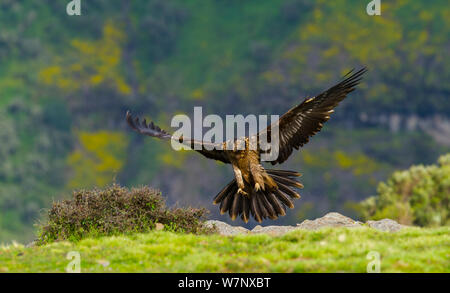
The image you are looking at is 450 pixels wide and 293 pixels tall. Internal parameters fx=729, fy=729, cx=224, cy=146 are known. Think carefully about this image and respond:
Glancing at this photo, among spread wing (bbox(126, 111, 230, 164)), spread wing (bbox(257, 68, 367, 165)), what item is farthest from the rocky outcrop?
spread wing (bbox(257, 68, 367, 165))

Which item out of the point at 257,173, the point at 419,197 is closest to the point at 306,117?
the point at 257,173

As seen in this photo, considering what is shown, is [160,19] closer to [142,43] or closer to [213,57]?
[142,43]

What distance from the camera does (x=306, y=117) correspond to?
16672 mm

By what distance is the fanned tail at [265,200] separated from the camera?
56.0ft

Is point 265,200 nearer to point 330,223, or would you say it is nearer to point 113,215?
point 330,223

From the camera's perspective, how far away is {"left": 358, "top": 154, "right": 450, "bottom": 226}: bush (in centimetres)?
4631

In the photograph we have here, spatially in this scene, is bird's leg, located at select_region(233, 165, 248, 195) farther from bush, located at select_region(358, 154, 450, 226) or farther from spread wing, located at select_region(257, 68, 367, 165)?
bush, located at select_region(358, 154, 450, 226)

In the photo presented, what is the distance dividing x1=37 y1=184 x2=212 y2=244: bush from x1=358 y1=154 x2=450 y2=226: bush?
29578mm

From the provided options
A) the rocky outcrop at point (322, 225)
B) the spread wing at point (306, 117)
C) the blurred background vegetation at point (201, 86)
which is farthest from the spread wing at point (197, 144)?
the blurred background vegetation at point (201, 86)

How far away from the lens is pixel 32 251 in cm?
1360

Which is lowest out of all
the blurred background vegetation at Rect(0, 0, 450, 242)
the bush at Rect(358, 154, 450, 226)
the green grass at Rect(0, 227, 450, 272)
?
the green grass at Rect(0, 227, 450, 272)

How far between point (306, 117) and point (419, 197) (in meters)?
34.0
